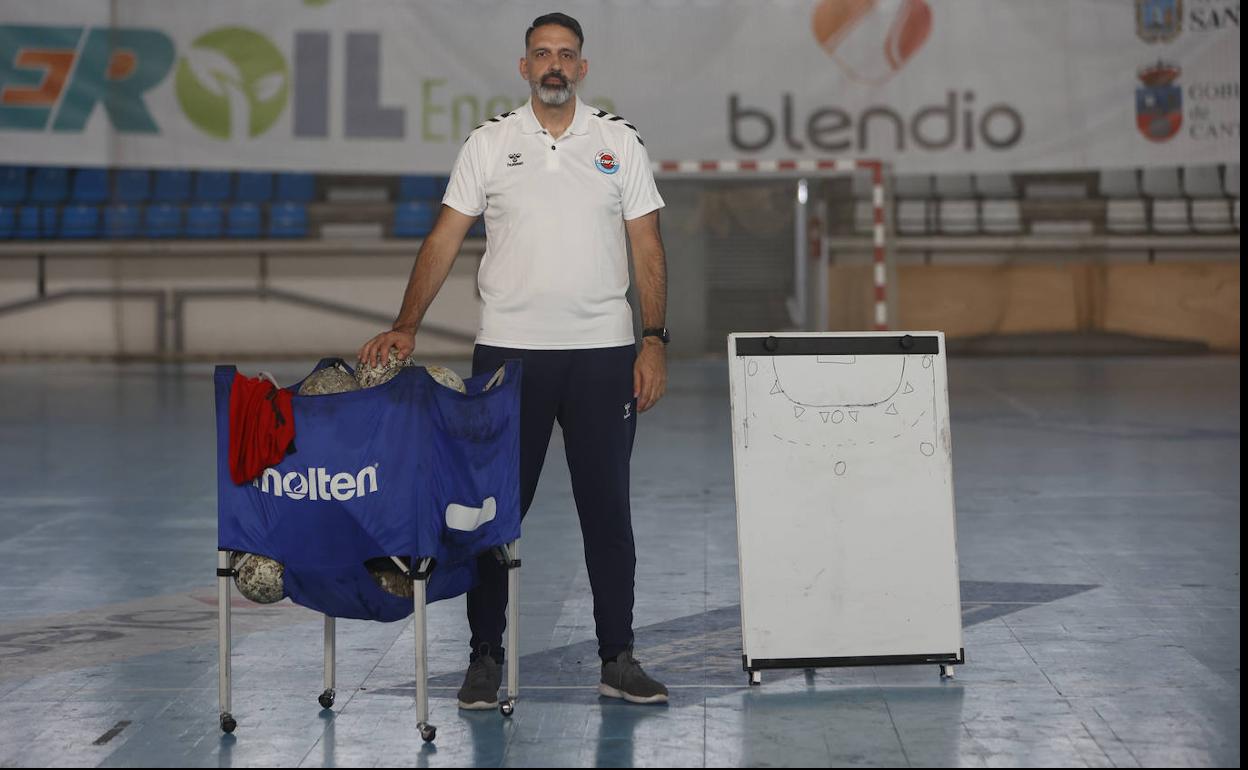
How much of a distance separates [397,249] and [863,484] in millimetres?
16733

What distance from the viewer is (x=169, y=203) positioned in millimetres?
21484

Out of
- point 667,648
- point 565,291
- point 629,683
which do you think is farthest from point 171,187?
point 629,683

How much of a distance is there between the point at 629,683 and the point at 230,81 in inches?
482

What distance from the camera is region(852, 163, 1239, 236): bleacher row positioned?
69.2 ft

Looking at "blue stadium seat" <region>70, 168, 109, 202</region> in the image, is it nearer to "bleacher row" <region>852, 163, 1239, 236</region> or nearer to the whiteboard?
"bleacher row" <region>852, 163, 1239, 236</region>

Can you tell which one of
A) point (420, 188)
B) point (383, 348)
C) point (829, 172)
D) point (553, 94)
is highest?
point (420, 188)

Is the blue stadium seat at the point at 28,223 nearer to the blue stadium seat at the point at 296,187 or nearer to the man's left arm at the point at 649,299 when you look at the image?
the blue stadium seat at the point at 296,187

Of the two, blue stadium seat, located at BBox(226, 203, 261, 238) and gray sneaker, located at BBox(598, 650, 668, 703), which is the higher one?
blue stadium seat, located at BBox(226, 203, 261, 238)

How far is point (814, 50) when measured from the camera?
15430mm

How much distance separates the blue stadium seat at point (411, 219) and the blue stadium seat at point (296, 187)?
4.52 feet

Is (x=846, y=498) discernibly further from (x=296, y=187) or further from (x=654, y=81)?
(x=296, y=187)

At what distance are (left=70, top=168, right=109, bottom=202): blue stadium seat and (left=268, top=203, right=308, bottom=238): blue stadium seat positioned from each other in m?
2.19

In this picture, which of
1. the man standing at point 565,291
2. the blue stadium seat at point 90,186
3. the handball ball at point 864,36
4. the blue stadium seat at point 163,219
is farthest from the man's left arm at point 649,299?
the blue stadium seat at point 90,186

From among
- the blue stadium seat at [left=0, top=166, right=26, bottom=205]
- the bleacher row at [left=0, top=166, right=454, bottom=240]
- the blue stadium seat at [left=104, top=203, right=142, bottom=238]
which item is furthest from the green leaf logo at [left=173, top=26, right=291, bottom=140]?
the blue stadium seat at [left=0, top=166, right=26, bottom=205]
